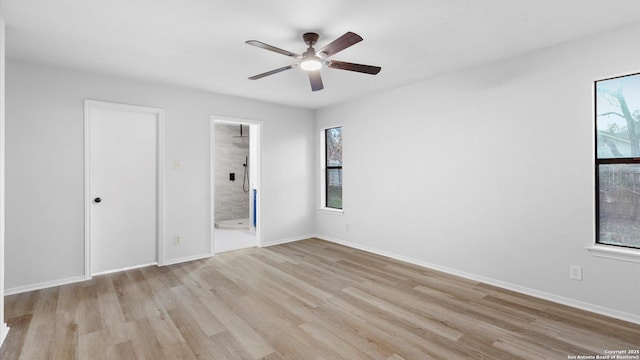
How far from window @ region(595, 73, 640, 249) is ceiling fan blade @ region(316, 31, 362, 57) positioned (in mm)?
2394

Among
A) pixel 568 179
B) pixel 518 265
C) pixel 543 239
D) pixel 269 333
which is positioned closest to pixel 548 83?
pixel 568 179

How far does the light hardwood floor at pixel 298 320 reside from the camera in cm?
226

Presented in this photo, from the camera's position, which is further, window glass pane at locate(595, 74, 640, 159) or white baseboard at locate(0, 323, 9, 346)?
window glass pane at locate(595, 74, 640, 159)

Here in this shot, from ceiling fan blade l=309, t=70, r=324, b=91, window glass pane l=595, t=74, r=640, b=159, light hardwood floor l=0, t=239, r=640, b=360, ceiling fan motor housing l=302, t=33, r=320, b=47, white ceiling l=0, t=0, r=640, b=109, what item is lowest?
light hardwood floor l=0, t=239, r=640, b=360

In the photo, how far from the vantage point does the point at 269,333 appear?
252cm

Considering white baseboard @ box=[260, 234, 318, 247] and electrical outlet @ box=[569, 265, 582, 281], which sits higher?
electrical outlet @ box=[569, 265, 582, 281]

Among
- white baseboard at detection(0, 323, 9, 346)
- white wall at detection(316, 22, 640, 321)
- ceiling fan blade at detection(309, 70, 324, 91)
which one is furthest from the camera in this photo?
ceiling fan blade at detection(309, 70, 324, 91)

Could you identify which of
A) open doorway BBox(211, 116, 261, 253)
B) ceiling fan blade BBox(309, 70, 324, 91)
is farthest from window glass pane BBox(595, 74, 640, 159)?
open doorway BBox(211, 116, 261, 253)

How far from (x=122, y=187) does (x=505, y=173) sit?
191 inches

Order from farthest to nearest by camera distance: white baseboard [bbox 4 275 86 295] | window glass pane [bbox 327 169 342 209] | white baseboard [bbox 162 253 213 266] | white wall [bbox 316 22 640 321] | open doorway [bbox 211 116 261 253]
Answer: open doorway [bbox 211 116 261 253] < window glass pane [bbox 327 169 342 209] < white baseboard [bbox 162 253 213 266] < white baseboard [bbox 4 275 86 295] < white wall [bbox 316 22 640 321]

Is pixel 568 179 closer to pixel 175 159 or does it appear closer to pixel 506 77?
pixel 506 77

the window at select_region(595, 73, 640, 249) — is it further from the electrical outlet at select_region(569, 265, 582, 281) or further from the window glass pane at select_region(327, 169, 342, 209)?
the window glass pane at select_region(327, 169, 342, 209)

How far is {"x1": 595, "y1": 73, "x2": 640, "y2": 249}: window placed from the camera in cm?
267

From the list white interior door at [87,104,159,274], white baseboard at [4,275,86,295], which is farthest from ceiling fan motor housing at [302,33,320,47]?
white baseboard at [4,275,86,295]
